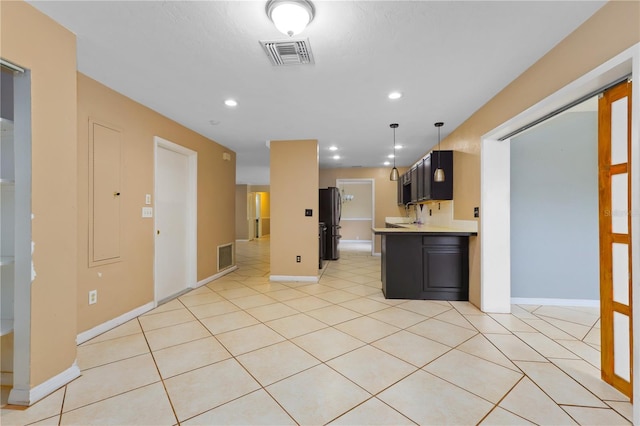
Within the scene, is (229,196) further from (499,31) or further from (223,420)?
(499,31)

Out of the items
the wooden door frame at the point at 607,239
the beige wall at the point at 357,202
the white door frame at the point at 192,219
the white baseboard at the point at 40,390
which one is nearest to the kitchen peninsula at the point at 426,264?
the wooden door frame at the point at 607,239

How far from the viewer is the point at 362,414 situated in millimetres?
1469

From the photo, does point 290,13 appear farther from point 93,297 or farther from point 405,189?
point 405,189

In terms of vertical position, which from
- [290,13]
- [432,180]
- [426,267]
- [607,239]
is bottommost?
[426,267]

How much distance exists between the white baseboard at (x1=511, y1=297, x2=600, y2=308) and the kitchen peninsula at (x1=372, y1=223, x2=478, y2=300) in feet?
1.98

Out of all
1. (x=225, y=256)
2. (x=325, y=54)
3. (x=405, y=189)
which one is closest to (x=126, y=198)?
(x=225, y=256)

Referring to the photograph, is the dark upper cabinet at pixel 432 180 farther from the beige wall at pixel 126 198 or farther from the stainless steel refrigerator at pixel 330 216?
the beige wall at pixel 126 198

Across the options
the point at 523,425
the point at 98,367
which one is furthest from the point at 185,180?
the point at 523,425

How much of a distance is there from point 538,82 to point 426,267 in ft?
7.55

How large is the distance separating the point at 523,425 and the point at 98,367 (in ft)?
9.19

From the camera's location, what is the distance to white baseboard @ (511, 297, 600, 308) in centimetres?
317

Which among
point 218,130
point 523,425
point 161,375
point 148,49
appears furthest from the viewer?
point 218,130

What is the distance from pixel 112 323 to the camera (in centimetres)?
265

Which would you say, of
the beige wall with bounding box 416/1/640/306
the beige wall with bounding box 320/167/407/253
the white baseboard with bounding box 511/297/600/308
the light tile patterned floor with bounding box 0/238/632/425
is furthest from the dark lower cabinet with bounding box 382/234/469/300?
the beige wall with bounding box 320/167/407/253
